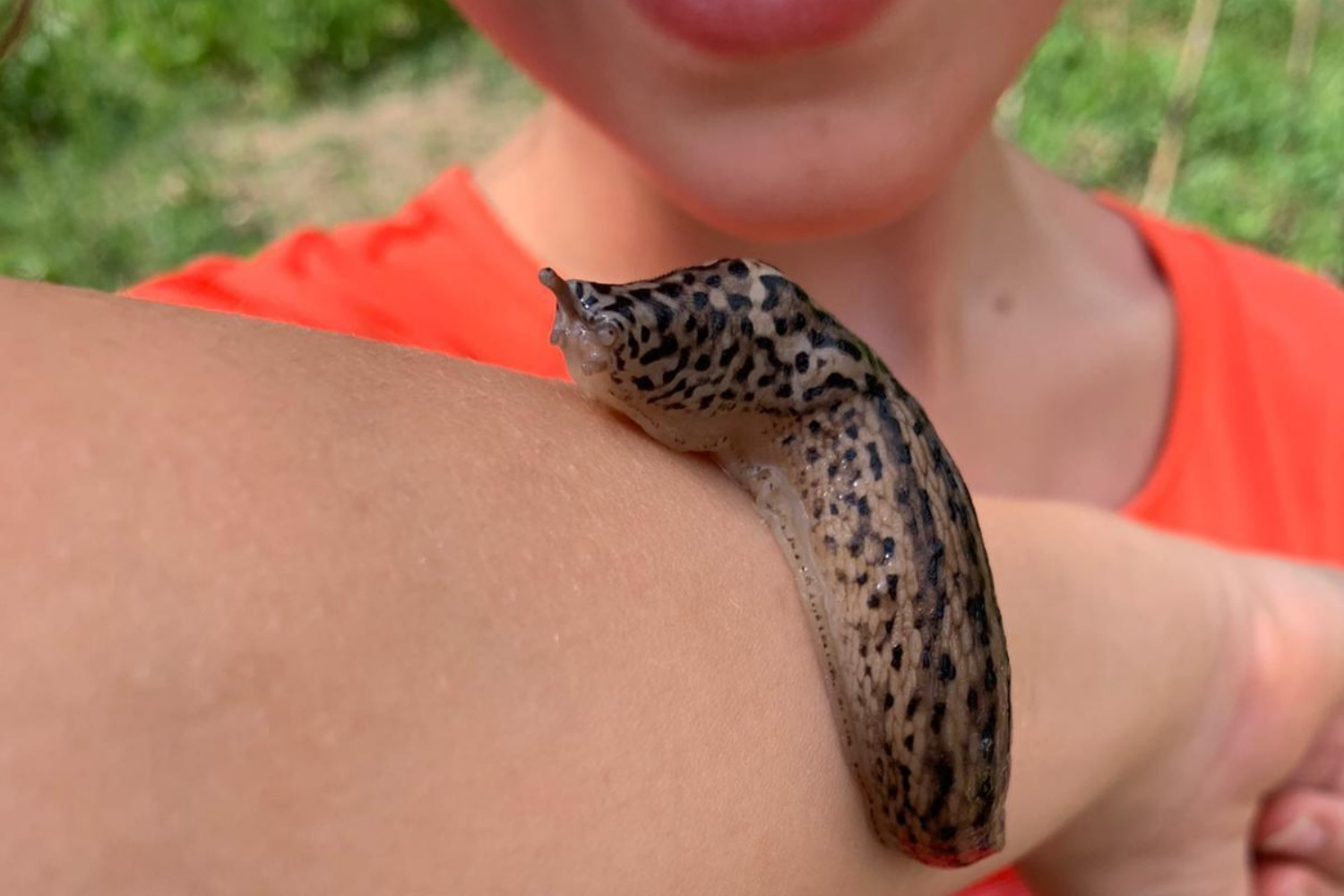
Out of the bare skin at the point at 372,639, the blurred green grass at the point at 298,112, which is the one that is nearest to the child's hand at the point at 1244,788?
the bare skin at the point at 372,639

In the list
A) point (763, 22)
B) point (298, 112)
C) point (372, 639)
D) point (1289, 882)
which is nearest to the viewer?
point (372, 639)

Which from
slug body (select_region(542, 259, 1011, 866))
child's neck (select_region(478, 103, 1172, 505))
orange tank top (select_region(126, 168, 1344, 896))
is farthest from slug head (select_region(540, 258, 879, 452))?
child's neck (select_region(478, 103, 1172, 505))

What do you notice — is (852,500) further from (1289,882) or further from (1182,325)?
(1182,325)

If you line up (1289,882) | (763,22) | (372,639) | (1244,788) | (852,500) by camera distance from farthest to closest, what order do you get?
(1289,882) < (1244,788) < (763,22) < (852,500) < (372,639)

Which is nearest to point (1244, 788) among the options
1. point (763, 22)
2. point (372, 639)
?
point (763, 22)

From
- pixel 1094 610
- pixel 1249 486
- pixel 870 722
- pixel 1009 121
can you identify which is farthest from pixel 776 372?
pixel 1009 121

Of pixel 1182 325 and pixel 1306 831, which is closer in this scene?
pixel 1306 831

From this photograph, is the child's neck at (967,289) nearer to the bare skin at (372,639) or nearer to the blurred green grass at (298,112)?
the bare skin at (372,639)
